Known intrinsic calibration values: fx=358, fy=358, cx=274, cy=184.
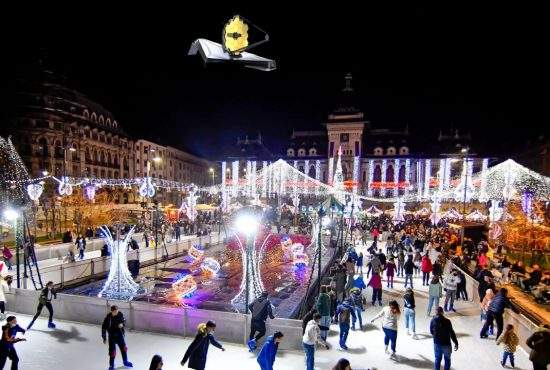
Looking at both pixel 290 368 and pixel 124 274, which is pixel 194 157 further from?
pixel 290 368

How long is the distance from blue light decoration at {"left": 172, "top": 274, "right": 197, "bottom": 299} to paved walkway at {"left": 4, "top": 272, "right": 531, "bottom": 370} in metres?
4.25

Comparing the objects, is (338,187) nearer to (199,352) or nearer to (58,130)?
(199,352)

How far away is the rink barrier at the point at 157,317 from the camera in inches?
354

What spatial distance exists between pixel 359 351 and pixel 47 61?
54.5 meters

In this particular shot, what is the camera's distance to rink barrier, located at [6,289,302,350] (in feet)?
29.5

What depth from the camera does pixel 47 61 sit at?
47688mm

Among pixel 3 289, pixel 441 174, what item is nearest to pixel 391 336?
pixel 3 289

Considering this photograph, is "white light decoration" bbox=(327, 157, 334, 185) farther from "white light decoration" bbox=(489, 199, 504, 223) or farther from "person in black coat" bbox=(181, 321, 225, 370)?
"person in black coat" bbox=(181, 321, 225, 370)

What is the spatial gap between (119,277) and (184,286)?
8.81ft

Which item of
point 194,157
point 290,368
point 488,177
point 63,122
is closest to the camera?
point 290,368

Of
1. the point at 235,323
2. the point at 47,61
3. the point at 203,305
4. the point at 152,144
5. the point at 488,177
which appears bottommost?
the point at 203,305

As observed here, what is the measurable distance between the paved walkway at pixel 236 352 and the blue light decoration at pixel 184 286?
425 centimetres

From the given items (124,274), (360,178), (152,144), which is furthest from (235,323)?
(152,144)

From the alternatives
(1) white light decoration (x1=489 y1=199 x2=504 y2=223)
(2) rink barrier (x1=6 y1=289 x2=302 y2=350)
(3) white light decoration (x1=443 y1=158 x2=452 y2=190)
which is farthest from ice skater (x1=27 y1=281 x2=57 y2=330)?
(3) white light decoration (x1=443 y1=158 x2=452 y2=190)
